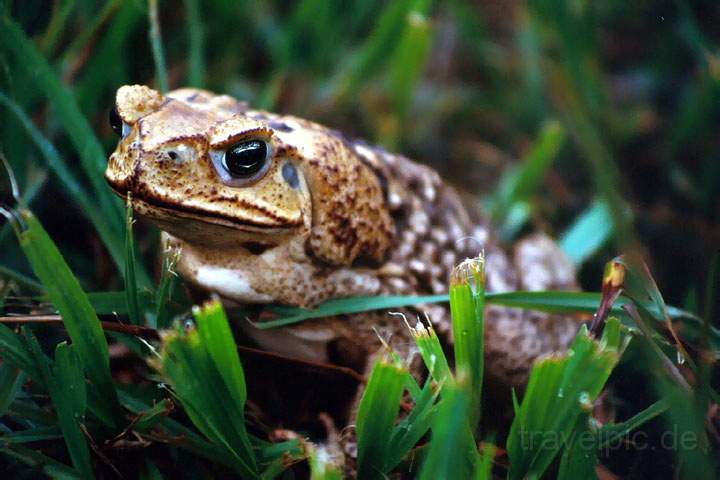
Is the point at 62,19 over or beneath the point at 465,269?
over

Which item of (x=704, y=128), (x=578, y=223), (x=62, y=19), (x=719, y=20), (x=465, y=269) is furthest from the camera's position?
(x=719, y=20)

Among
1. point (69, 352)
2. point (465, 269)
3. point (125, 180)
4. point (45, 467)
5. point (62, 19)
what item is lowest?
point (45, 467)

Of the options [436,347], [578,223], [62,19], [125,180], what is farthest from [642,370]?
[62,19]

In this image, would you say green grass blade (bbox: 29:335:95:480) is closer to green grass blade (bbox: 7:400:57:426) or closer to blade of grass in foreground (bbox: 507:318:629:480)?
green grass blade (bbox: 7:400:57:426)

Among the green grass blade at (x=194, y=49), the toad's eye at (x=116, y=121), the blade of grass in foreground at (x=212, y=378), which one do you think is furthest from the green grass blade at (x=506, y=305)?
the green grass blade at (x=194, y=49)

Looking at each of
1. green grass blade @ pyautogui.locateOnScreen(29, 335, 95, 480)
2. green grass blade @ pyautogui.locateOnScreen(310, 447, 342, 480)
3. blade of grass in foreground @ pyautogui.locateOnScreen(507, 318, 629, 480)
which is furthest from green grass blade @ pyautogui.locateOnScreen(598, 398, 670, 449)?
green grass blade @ pyautogui.locateOnScreen(29, 335, 95, 480)

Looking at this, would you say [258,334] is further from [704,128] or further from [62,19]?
[704,128]

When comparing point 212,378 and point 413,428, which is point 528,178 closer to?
point 413,428
